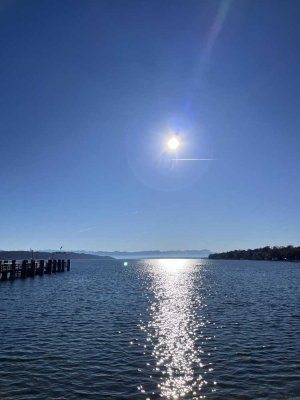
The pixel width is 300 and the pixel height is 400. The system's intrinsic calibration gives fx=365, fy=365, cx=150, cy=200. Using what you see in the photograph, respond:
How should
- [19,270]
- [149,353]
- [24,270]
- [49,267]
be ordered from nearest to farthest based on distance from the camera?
[149,353] < [24,270] < [19,270] < [49,267]

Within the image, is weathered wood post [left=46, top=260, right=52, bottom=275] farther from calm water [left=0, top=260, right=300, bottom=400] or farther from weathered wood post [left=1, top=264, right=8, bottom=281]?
calm water [left=0, top=260, right=300, bottom=400]

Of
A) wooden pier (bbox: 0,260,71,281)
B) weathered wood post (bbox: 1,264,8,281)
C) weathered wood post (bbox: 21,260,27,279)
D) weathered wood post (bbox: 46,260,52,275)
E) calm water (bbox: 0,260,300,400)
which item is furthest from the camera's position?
weathered wood post (bbox: 46,260,52,275)

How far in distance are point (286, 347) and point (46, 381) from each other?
46.5 ft

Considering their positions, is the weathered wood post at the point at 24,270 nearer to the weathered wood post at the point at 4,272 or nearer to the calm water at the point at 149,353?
the weathered wood post at the point at 4,272

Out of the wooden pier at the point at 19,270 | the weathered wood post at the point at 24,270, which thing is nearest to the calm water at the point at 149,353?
the wooden pier at the point at 19,270

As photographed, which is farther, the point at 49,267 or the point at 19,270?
the point at 49,267

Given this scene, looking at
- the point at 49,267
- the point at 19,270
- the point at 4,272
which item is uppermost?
the point at 49,267

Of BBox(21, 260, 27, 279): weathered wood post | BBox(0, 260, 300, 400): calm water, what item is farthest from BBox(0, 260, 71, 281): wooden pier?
BBox(0, 260, 300, 400): calm water

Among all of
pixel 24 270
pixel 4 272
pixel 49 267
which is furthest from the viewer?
pixel 49 267

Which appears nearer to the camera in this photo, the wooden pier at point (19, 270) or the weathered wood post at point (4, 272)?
the weathered wood post at point (4, 272)

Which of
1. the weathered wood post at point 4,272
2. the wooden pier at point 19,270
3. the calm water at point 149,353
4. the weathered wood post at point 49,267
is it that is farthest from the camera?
the weathered wood post at point 49,267

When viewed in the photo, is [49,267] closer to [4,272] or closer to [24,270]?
[24,270]

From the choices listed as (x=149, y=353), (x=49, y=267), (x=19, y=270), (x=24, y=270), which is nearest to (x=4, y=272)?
(x=24, y=270)

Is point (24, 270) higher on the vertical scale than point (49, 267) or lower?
lower
